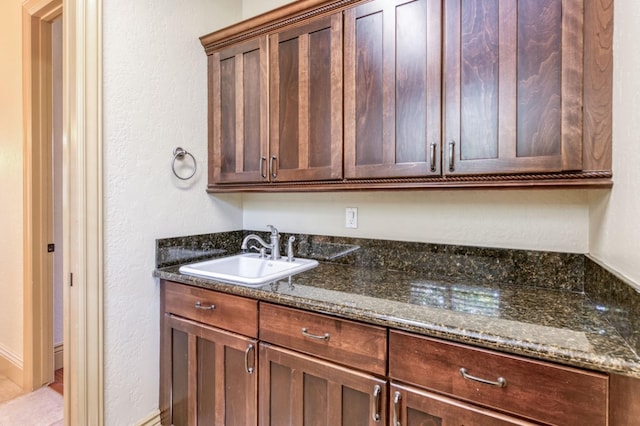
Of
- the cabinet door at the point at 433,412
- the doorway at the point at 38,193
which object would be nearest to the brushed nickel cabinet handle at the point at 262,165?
the cabinet door at the point at 433,412

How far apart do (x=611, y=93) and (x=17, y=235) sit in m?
3.22

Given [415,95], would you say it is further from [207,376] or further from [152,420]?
[152,420]

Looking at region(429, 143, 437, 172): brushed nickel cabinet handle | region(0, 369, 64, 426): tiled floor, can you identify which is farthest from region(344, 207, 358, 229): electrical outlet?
region(0, 369, 64, 426): tiled floor

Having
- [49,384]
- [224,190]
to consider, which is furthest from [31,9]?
[49,384]

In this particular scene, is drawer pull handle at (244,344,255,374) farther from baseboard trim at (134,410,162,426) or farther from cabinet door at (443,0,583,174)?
cabinet door at (443,0,583,174)

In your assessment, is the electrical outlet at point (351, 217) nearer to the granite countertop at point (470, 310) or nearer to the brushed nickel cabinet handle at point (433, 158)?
the granite countertop at point (470, 310)

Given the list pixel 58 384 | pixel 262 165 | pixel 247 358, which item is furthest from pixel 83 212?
pixel 58 384

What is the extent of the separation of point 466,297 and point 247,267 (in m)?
1.27

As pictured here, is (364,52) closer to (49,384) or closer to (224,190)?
(224,190)

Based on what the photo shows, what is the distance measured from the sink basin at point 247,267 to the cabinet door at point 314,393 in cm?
38

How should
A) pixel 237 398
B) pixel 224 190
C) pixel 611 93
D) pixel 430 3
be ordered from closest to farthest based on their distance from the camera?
pixel 611 93, pixel 430 3, pixel 237 398, pixel 224 190

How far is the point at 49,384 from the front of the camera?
86.2 inches

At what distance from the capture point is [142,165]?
168 centimetres

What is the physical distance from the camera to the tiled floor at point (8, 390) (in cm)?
206
